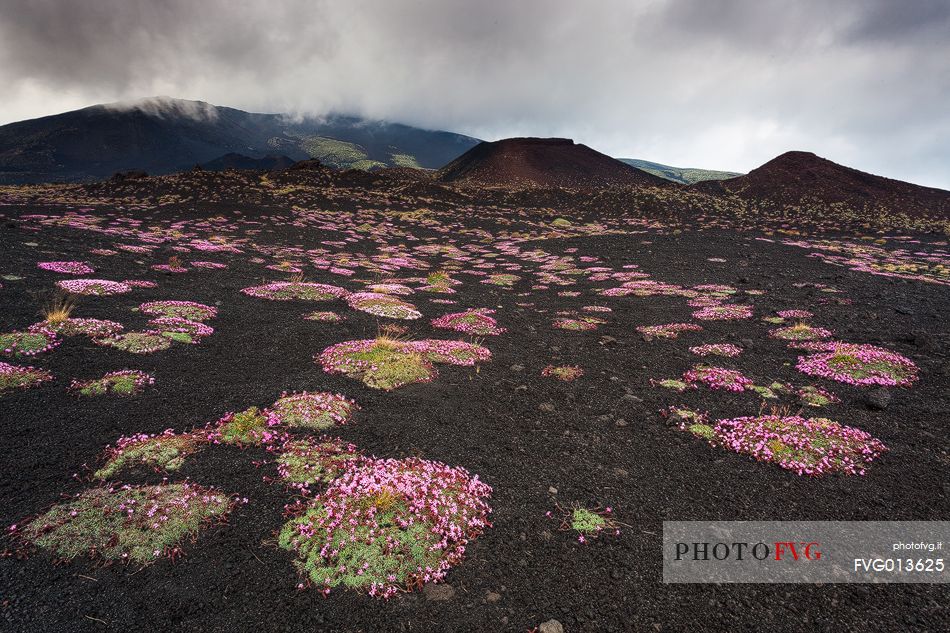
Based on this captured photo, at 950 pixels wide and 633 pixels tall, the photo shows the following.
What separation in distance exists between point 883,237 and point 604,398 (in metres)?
64.6

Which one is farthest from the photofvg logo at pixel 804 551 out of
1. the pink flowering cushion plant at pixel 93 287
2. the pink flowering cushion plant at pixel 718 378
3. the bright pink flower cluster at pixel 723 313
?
the pink flowering cushion plant at pixel 93 287

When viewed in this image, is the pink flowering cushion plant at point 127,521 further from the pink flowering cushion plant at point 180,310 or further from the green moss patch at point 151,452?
the pink flowering cushion plant at point 180,310

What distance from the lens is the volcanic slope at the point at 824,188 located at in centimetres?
7813

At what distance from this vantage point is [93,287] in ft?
51.9

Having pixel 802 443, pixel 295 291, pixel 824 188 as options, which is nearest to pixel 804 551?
pixel 802 443

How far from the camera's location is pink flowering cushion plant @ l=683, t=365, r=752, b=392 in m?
10.9

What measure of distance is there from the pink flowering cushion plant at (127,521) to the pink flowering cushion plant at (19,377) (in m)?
4.91

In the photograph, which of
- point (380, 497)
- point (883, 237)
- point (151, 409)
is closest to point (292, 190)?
point (151, 409)

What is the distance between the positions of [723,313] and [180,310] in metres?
22.3

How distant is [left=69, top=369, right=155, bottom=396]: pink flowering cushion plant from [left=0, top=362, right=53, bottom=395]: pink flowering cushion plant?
70cm

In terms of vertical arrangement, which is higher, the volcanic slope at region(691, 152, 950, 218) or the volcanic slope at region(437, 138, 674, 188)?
the volcanic slope at region(437, 138, 674, 188)

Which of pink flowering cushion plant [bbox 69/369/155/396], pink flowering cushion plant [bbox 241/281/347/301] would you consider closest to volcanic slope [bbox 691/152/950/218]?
pink flowering cushion plant [bbox 241/281/347/301]

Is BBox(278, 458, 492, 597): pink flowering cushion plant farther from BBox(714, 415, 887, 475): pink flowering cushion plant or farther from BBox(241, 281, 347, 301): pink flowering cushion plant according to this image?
BBox(241, 281, 347, 301): pink flowering cushion plant

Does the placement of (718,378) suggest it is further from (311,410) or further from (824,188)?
(824,188)
